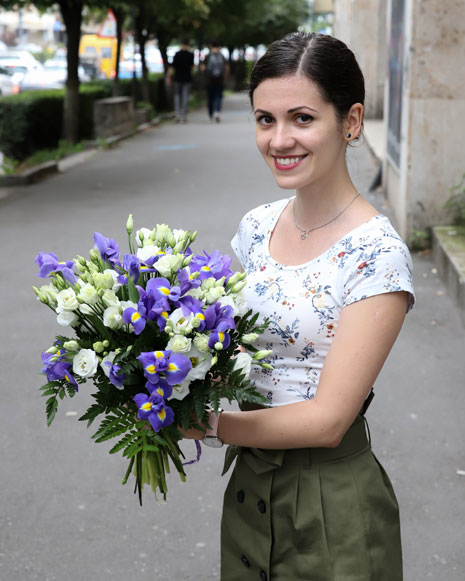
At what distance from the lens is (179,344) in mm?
1870

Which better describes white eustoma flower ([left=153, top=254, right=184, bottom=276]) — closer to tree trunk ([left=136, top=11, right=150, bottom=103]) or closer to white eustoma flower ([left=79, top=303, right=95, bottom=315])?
white eustoma flower ([left=79, top=303, right=95, bottom=315])

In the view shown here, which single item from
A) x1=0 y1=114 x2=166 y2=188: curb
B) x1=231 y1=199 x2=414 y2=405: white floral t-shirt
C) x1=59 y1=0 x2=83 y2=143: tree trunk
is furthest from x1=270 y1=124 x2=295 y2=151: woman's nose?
x1=59 y1=0 x2=83 y2=143: tree trunk

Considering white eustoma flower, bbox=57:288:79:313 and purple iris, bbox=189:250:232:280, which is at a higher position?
purple iris, bbox=189:250:232:280

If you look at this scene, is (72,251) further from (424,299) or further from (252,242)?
(252,242)

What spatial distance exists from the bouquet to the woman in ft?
0.42

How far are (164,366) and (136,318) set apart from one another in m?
0.12

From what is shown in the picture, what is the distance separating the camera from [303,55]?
2.07m

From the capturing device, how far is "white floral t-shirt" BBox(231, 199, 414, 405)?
2.01 metres

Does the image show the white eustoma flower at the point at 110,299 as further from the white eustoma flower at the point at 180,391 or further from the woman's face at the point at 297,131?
the woman's face at the point at 297,131

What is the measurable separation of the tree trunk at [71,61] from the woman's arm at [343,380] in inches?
674

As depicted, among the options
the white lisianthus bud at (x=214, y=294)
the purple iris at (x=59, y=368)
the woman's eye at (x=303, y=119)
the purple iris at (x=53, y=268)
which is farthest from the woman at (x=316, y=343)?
the purple iris at (x=53, y=268)

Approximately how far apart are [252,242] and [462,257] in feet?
17.8

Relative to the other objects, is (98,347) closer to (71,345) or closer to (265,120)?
(71,345)

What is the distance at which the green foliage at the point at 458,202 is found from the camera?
875cm
